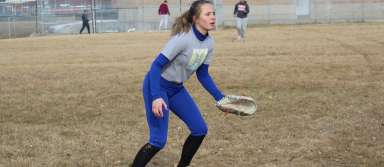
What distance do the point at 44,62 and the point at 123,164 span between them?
402 inches

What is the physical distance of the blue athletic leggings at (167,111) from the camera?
552 centimetres

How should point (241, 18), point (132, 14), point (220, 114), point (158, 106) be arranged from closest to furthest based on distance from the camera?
point (158, 106)
point (220, 114)
point (241, 18)
point (132, 14)

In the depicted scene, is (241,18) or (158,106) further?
(241,18)

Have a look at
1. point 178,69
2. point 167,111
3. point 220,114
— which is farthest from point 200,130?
point 220,114

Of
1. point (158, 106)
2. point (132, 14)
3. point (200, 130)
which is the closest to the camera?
point (158, 106)

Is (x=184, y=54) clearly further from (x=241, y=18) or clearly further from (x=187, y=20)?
(x=241, y=18)

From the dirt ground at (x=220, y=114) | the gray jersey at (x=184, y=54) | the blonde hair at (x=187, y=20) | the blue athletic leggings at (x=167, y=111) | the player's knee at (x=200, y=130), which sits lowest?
the dirt ground at (x=220, y=114)

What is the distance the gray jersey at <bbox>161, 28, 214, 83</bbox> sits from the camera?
211 inches

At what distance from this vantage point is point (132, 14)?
43.5m

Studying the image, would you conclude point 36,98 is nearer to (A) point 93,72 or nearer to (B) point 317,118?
(A) point 93,72

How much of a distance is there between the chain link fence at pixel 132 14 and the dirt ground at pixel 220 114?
78.1 feet

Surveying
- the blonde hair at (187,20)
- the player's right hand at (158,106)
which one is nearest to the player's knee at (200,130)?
the player's right hand at (158,106)

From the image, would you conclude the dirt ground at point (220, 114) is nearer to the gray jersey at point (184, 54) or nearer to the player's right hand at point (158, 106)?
the gray jersey at point (184, 54)

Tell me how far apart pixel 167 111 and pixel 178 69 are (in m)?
0.37
